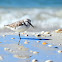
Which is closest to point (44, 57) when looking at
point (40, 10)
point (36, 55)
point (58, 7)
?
point (36, 55)

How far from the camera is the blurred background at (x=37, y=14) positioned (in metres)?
8.97

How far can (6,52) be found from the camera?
4219mm

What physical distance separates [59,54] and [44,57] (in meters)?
0.38

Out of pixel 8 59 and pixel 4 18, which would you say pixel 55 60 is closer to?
pixel 8 59

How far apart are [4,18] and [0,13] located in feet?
2.15

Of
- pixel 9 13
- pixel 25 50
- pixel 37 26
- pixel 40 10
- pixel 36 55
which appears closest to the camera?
pixel 36 55

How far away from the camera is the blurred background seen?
8.97 m

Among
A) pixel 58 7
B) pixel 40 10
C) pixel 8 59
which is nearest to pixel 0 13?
pixel 40 10

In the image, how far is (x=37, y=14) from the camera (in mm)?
10609

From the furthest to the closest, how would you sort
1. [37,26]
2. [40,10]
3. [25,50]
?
1. [40,10]
2. [37,26]
3. [25,50]

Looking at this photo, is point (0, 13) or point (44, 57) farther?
point (0, 13)

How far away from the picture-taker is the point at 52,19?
9695mm

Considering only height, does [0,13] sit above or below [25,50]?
above

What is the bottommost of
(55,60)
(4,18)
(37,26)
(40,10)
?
(55,60)
